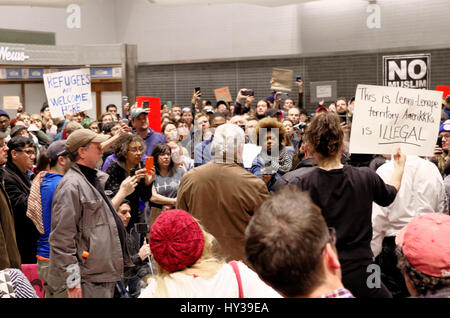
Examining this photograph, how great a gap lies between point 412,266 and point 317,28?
13451mm

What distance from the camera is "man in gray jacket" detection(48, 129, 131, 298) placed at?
3.69 metres

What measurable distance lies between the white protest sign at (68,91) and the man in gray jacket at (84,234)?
5045 mm

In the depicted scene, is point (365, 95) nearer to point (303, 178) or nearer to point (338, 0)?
point (303, 178)

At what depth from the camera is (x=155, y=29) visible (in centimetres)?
1781

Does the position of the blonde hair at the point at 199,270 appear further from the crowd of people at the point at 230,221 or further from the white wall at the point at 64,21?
the white wall at the point at 64,21

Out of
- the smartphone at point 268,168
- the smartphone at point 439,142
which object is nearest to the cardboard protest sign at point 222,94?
the smartphone at point 268,168

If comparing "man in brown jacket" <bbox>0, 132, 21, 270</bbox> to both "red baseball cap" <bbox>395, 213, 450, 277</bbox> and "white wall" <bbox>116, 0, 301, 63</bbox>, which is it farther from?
"white wall" <bbox>116, 0, 301, 63</bbox>

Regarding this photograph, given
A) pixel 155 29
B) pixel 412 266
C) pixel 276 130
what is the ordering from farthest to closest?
pixel 155 29, pixel 276 130, pixel 412 266

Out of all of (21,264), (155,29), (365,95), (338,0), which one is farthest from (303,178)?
(155,29)

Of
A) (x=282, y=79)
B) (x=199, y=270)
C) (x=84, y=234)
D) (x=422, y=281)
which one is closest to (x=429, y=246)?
(x=422, y=281)

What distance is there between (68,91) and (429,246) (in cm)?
773

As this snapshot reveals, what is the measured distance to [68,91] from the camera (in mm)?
Answer: 8867

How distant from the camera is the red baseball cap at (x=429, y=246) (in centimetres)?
191

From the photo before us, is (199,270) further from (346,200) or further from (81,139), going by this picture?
(81,139)
